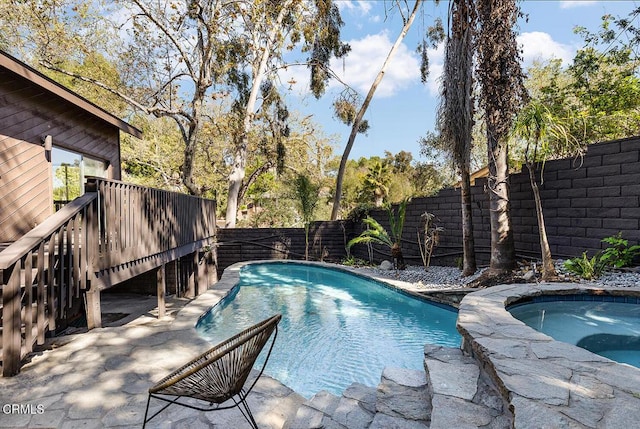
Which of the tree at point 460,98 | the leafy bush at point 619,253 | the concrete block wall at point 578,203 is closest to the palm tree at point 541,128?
the leafy bush at point 619,253

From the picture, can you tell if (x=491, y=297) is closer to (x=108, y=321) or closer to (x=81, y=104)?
(x=108, y=321)

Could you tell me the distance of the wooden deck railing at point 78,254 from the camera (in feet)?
8.16

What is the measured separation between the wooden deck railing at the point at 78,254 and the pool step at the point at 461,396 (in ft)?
10.1

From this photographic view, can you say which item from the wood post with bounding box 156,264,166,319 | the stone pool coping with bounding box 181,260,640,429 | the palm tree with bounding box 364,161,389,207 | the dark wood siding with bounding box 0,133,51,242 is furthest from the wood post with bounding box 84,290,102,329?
the palm tree with bounding box 364,161,389,207

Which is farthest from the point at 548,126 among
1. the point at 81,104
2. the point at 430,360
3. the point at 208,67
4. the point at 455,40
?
the point at 208,67

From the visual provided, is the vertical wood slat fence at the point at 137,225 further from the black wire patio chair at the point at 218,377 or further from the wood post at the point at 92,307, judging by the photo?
the black wire patio chair at the point at 218,377

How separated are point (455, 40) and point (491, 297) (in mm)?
4622

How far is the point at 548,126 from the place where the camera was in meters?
4.54

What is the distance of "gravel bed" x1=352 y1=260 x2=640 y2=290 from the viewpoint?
433cm

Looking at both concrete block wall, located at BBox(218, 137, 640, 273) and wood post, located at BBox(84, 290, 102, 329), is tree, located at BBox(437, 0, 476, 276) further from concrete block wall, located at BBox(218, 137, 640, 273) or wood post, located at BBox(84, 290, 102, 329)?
wood post, located at BBox(84, 290, 102, 329)

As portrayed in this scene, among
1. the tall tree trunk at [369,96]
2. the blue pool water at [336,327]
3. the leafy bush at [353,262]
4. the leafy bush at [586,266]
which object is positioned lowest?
the blue pool water at [336,327]

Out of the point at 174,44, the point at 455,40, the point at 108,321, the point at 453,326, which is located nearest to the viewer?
the point at 453,326

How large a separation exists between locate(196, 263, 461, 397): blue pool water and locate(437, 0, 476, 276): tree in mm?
2091

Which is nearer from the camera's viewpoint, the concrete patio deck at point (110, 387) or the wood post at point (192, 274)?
the concrete patio deck at point (110, 387)
